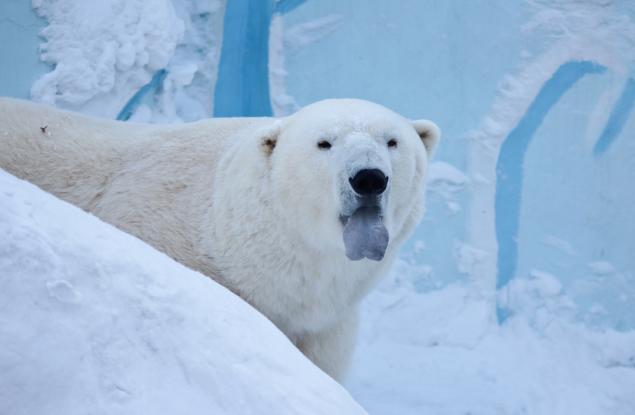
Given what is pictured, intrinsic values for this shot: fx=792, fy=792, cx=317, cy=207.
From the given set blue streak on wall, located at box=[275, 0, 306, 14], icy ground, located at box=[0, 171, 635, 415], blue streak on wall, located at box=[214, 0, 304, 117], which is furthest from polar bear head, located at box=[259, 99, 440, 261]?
blue streak on wall, located at box=[275, 0, 306, 14]

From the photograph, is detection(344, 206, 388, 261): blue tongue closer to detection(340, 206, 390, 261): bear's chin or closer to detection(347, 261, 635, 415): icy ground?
detection(340, 206, 390, 261): bear's chin

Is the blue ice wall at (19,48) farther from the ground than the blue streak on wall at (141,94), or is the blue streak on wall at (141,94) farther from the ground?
the blue ice wall at (19,48)

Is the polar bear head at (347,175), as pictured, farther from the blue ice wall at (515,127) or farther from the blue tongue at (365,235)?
the blue ice wall at (515,127)

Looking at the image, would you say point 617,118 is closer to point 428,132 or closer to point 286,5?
point 286,5

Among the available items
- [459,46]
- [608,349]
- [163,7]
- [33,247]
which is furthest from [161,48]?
[33,247]

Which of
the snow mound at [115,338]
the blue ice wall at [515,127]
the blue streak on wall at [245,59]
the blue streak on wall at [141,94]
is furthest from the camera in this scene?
the blue streak on wall at [245,59]

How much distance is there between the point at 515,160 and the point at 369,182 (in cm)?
258

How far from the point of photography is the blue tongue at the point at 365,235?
220 centimetres

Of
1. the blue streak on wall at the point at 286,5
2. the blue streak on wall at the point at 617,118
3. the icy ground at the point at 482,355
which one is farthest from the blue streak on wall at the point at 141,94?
the blue streak on wall at the point at 617,118

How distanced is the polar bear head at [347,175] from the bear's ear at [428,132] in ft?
0.19

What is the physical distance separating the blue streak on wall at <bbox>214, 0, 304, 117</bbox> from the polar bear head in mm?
2226

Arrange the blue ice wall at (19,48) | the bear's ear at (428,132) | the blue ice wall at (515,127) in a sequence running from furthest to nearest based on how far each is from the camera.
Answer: the blue ice wall at (515,127), the blue ice wall at (19,48), the bear's ear at (428,132)

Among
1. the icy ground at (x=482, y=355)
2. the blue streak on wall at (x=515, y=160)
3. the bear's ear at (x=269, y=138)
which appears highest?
the bear's ear at (x=269, y=138)

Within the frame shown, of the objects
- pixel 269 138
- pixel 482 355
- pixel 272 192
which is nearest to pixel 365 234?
pixel 272 192
